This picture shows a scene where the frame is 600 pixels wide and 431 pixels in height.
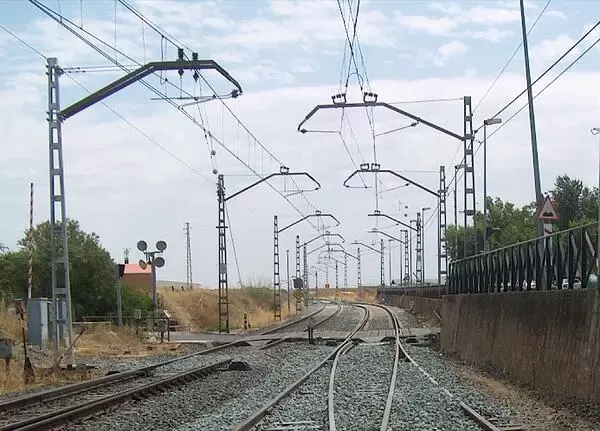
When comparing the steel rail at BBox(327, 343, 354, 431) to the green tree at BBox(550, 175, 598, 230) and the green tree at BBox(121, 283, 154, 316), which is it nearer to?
the green tree at BBox(121, 283, 154, 316)

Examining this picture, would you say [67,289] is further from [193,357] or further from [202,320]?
[202,320]

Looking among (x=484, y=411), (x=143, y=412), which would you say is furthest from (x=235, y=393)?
(x=484, y=411)

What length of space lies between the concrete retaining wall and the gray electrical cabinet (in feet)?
46.3

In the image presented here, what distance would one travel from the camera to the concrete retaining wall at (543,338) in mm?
14633

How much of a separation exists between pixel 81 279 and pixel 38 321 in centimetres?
2571

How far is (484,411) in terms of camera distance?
15.1m

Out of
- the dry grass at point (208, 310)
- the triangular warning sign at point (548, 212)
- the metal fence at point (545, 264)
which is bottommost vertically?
the dry grass at point (208, 310)

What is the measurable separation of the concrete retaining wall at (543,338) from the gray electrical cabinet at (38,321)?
46.3ft

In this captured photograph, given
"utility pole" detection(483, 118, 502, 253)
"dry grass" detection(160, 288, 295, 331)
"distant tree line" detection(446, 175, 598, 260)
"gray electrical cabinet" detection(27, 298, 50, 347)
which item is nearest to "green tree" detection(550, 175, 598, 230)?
"distant tree line" detection(446, 175, 598, 260)

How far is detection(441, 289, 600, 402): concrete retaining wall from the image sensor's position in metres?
14.6

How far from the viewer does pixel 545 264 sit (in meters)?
18.5

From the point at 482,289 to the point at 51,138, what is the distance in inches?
557

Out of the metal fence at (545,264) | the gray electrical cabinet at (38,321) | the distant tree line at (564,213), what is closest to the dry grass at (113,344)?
the gray electrical cabinet at (38,321)

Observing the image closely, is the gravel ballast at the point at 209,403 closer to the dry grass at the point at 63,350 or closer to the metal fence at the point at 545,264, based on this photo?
the dry grass at the point at 63,350
